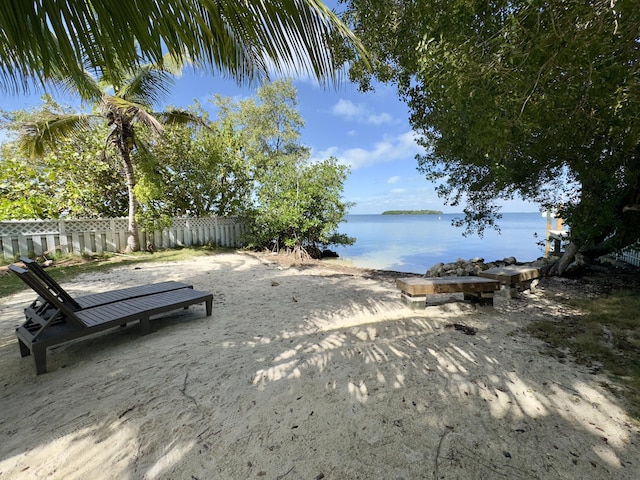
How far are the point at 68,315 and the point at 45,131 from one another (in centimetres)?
864

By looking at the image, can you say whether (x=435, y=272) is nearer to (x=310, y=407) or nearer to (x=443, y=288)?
(x=443, y=288)

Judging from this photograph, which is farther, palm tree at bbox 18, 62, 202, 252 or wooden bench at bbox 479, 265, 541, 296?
palm tree at bbox 18, 62, 202, 252

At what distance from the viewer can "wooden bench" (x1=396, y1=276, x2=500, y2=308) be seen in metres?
4.23

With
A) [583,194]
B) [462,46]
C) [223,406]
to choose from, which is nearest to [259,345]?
[223,406]

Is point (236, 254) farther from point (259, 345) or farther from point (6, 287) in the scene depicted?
point (259, 345)

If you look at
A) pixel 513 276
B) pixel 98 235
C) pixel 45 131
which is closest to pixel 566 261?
pixel 513 276

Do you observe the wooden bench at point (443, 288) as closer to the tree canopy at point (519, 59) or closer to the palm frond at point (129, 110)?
the tree canopy at point (519, 59)

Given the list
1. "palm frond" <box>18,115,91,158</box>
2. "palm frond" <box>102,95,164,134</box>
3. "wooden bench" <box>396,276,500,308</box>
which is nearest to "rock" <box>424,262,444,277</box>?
"wooden bench" <box>396,276,500,308</box>

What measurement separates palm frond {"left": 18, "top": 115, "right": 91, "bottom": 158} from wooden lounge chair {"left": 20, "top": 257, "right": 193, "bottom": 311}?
22.1ft

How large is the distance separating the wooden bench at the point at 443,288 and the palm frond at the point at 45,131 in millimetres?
10615

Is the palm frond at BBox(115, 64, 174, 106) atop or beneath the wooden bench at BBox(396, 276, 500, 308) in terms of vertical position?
atop

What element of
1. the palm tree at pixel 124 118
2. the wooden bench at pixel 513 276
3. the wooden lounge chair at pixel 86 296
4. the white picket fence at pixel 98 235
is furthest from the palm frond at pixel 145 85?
the wooden bench at pixel 513 276

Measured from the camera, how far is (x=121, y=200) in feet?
38.2

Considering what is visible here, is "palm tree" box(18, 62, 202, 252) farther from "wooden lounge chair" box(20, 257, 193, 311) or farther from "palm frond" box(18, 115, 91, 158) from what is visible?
"wooden lounge chair" box(20, 257, 193, 311)
